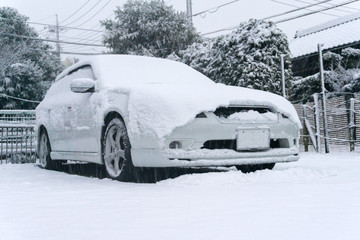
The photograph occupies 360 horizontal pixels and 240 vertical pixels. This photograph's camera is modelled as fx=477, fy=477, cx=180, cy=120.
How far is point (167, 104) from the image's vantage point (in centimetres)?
435

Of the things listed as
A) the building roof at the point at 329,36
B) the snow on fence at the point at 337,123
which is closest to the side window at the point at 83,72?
the snow on fence at the point at 337,123

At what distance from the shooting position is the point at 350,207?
3.01 meters

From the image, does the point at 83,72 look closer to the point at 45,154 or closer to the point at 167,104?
the point at 45,154

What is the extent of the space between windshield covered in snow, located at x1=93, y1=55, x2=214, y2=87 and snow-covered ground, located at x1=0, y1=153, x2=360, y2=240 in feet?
4.00

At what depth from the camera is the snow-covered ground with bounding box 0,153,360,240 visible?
247 cm

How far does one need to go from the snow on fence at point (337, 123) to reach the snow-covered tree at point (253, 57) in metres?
3.47

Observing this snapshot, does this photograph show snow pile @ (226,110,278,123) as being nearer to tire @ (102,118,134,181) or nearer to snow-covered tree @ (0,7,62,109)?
tire @ (102,118,134,181)

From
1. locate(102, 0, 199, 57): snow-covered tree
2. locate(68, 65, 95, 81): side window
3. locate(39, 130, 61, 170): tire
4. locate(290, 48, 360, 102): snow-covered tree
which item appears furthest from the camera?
locate(102, 0, 199, 57): snow-covered tree

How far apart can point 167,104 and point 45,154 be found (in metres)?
3.27

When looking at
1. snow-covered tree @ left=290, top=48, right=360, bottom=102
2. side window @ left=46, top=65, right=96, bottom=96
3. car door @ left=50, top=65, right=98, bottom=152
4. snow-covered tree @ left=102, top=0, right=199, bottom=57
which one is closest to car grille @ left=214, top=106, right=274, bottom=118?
car door @ left=50, top=65, right=98, bottom=152

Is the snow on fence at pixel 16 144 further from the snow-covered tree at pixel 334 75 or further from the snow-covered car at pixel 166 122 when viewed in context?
the snow-covered tree at pixel 334 75

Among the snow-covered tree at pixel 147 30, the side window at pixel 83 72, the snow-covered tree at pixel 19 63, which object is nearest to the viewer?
the side window at pixel 83 72

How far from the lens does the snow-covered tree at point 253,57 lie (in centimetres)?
1350

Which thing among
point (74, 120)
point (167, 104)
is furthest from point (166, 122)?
point (74, 120)
